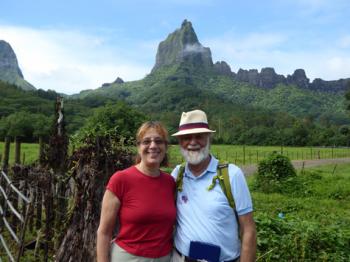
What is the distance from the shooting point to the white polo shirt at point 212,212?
2504mm

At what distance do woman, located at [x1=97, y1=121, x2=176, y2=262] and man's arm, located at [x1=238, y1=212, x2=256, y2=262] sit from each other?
469 millimetres

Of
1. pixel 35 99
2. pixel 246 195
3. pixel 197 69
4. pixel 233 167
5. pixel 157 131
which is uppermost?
pixel 197 69

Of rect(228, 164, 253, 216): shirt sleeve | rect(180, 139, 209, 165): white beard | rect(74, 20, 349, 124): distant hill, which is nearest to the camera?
rect(228, 164, 253, 216): shirt sleeve

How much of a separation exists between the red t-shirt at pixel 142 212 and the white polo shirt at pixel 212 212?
11cm

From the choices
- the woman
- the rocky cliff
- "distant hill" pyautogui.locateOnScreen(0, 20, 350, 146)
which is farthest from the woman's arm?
the rocky cliff

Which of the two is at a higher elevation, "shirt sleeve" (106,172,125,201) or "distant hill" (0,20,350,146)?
"distant hill" (0,20,350,146)

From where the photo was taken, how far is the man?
251 cm

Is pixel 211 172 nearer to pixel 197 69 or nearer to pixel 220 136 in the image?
pixel 220 136

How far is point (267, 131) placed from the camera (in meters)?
68.3

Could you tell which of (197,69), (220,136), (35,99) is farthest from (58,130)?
(197,69)

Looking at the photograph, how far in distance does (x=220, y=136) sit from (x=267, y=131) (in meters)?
8.58

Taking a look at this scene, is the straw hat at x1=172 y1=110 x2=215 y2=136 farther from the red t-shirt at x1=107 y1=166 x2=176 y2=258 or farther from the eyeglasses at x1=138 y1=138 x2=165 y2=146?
the red t-shirt at x1=107 y1=166 x2=176 y2=258

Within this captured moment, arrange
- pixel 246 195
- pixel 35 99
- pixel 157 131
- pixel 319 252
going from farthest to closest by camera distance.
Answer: pixel 35 99 → pixel 319 252 → pixel 157 131 → pixel 246 195

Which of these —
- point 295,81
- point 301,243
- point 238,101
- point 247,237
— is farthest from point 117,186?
point 295,81
